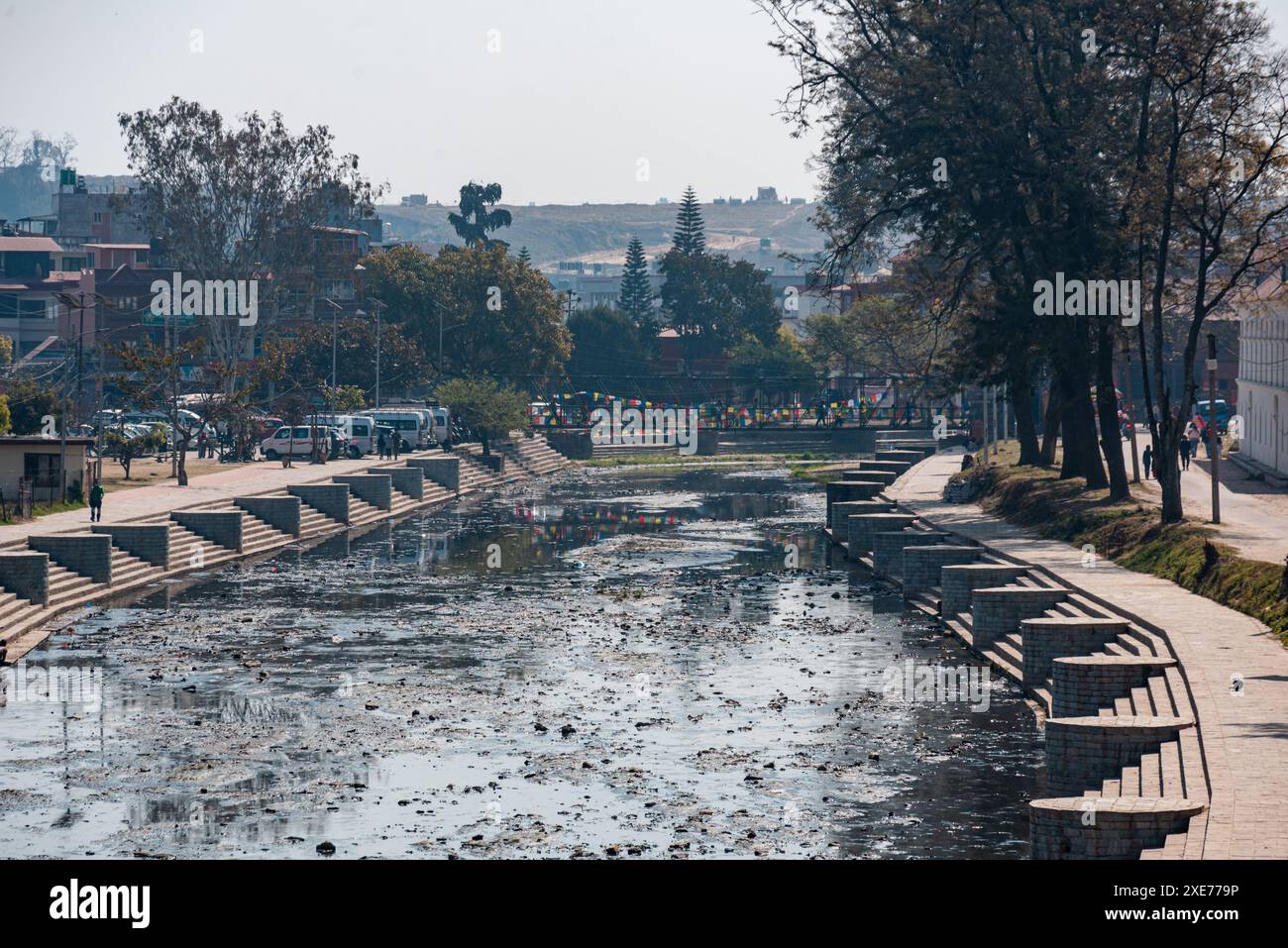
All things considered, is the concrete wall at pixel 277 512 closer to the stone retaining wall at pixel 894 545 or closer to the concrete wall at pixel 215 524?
the concrete wall at pixel 215 524

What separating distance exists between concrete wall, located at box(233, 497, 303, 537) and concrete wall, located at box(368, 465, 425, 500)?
1664 cm

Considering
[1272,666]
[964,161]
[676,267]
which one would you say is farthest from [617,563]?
[676,267]

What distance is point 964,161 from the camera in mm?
50500

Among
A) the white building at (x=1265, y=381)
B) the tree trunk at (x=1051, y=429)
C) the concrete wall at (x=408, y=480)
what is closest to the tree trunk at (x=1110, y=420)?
the white building at (x=1265, y=381)

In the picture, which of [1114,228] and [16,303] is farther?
[16,303]

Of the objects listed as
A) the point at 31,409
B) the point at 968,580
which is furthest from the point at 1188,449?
the point at 31,409

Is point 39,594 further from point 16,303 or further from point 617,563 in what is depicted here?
point 16,303

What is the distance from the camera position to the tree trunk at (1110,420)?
50.8 m

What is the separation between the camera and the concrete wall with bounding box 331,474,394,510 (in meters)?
73.1

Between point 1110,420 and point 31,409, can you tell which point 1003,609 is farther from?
point 31,409

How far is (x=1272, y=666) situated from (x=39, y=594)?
1086 inches

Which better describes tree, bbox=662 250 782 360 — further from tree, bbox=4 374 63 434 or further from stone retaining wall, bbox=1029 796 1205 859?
stone retaining wall, bbox=1029 796 1205 859

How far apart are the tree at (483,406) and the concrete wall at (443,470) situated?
11831mm

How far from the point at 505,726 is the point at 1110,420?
27.6 metres
